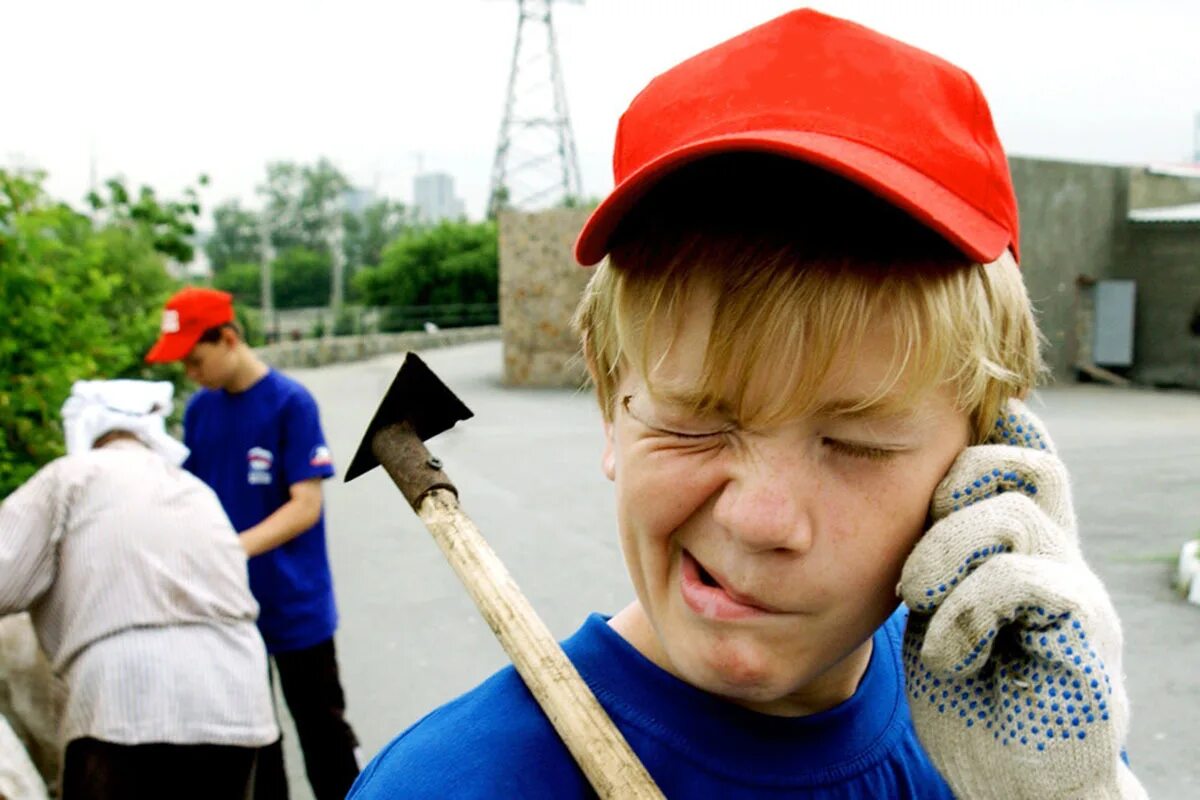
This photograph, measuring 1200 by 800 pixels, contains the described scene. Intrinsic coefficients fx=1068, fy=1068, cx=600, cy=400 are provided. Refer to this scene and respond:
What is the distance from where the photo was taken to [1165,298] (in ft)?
→ 57.3

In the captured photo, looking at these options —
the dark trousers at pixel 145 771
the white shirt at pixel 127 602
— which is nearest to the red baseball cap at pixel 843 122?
the white shirt at pixel 127 602

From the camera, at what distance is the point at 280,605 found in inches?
156

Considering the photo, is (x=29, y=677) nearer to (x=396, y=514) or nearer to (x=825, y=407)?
(x=825, y=407)

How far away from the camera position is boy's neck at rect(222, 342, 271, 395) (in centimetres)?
411

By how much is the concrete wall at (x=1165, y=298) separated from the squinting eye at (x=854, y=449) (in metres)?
18.4

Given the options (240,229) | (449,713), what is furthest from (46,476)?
(240,229)

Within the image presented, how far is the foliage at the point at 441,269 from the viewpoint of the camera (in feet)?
114

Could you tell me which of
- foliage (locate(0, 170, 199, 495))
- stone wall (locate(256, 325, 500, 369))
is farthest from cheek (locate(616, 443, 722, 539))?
stone wall (locate(256, 325, 500, 369))

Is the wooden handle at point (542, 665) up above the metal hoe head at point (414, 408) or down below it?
below

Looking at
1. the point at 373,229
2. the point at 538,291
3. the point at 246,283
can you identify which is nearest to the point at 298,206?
the point at 373,229

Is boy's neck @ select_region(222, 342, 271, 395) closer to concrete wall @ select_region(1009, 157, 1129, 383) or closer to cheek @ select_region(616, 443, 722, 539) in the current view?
cheek @ select_region(616, 443, 722, 539)

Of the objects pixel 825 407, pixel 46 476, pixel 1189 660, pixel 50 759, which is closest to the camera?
pixel 825 407

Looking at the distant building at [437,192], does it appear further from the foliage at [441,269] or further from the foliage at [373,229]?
the foliage at [441,269]

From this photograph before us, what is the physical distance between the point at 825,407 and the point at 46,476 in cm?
274
